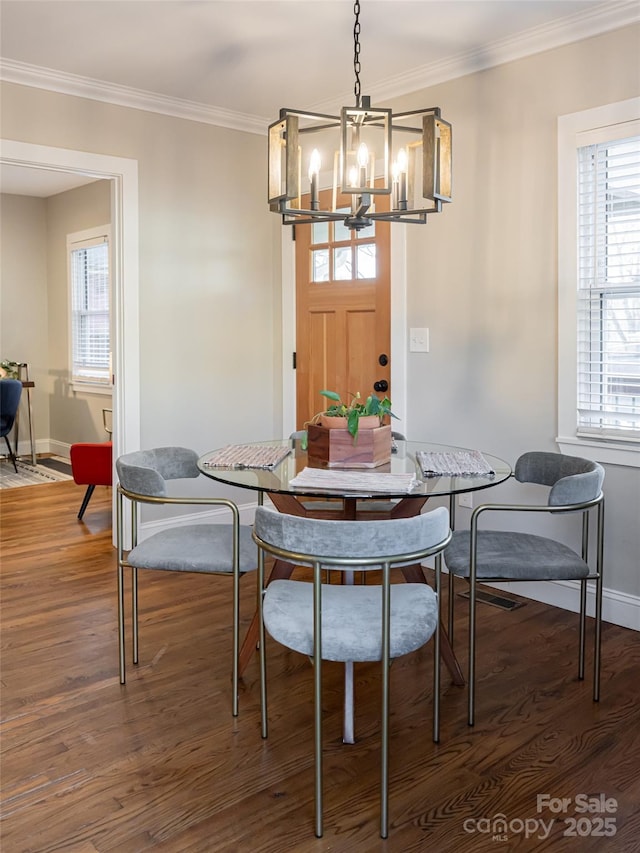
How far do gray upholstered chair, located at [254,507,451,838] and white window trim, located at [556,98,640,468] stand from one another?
1.56 m

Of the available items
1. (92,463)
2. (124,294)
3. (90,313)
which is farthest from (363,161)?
(90,313)

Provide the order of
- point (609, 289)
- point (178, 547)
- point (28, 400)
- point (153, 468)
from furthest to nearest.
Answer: point (28, 400) < point (609, 289) < point (153, 468) < point (178, 547)

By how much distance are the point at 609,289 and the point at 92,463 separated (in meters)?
3.46

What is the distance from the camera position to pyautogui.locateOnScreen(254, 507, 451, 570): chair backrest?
1.85m

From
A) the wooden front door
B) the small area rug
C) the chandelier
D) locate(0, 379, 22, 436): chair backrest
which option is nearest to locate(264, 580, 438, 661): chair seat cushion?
the chandelier

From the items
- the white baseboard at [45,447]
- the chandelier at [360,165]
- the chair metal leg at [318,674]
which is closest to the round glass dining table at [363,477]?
the chair metal leg at [318,674]

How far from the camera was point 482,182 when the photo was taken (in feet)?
12.2

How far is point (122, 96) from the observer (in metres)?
4.16

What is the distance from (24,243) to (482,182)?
5.57m

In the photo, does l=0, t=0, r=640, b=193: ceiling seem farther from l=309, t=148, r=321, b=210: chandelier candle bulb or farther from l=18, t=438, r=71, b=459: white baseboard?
l=18, t=438, r=71, b=459: white baseboard

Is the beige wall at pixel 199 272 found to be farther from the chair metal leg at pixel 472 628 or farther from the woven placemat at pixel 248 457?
the chair metal leg at pixel 472 628

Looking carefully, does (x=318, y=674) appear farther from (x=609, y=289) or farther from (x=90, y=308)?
(x=90, y=308)

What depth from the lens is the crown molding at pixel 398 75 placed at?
3164mm

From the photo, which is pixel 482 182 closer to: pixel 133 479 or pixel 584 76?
pixel 584 76
